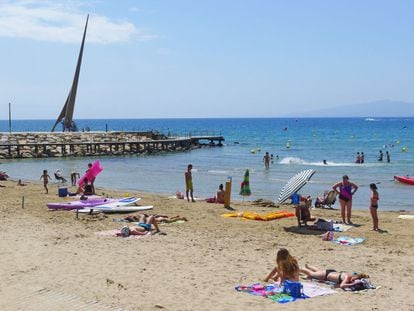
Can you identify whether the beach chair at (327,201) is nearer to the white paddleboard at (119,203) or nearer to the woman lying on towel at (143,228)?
the white paddleboard at (119,203)

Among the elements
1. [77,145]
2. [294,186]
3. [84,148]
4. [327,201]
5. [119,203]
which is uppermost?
[294,186]

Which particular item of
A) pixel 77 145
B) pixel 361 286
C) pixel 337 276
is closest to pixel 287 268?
pixel 337 276

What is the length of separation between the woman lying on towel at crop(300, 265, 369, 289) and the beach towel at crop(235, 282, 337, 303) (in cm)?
26

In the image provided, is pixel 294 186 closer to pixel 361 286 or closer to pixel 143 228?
pixel 143 228

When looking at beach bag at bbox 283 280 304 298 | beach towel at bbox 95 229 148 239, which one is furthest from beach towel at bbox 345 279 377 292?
beach towel at bbox 95 229 148 239

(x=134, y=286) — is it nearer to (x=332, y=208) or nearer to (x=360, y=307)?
(x=360, y=307)

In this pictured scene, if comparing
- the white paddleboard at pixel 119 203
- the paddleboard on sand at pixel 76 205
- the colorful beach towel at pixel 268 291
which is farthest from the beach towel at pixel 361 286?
the paddleboard on sand at pixel 76 205

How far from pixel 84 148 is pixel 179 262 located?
153 feet

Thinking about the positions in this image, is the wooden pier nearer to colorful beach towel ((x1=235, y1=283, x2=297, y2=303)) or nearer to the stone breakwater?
the stone breakwater

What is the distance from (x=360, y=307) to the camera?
7.85 meters

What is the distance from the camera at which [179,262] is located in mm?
10461

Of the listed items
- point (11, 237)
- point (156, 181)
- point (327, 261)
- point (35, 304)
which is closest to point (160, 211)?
point (11, 237)

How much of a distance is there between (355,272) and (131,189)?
1856cm

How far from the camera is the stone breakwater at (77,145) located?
5075 cm
